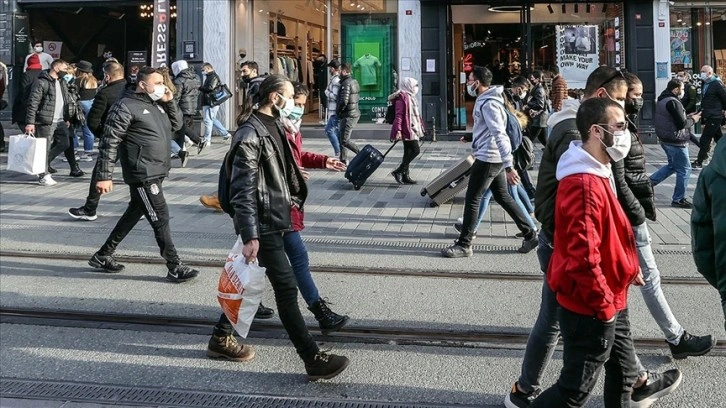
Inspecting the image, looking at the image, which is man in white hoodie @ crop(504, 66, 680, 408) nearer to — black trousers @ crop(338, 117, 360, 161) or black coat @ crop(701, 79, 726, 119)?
black trousers @ crop(338, 117, 360, 161)

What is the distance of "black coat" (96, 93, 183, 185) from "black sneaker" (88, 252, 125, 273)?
0.81 meters

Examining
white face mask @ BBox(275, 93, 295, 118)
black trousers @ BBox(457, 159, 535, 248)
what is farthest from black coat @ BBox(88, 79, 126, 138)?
white face mask @ BBox(275, 93, 295, 118)

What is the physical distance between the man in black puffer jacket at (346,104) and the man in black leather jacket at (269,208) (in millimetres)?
8803

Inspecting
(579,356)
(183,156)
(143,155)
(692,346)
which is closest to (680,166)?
(692,346)

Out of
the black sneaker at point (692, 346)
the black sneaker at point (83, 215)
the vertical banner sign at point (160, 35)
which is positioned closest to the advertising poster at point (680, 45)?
the vertical banner sign at point (160, 35)

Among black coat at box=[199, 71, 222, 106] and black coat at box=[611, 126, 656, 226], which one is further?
black coat at box=[199, 71, 222, 106]

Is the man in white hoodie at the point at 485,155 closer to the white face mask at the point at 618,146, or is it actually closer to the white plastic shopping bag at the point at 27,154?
the white face mask at the point at 618,146

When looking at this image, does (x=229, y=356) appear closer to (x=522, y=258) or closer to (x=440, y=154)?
(x=522, y=258)

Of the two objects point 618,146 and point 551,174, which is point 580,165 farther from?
point 551,174

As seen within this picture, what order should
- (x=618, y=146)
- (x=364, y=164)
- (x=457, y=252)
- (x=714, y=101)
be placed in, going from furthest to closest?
(x=714, y=101), (x=364, y=164), (x=457, y=252), (x=618, y=146)

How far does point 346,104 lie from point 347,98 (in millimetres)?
116

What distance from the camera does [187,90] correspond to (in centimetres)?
→ 1462

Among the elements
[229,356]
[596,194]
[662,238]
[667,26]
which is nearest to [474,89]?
[662,238]

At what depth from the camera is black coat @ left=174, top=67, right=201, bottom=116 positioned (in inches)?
572
